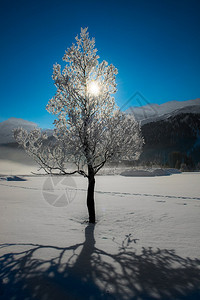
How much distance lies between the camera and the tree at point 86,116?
746cm

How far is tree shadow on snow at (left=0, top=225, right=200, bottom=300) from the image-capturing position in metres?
3.00

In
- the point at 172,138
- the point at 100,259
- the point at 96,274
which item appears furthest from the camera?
the point at 172,138

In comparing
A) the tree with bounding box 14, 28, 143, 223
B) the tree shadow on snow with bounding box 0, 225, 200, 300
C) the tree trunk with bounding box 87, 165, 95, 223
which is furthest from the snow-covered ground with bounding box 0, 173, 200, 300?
the tree with bounding box 14, 28, 143, 223

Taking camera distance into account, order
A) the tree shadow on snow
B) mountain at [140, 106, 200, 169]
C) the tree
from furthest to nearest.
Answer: mountain at [140, 106, 200, 169], the tree, the tree shadow on snow

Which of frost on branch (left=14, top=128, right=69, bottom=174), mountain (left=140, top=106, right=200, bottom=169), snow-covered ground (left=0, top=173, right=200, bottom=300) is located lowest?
snow-covered ground (left=0, top=173, right=200, bottom=300)

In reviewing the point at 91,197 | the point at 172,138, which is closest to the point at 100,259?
the point at 91,197

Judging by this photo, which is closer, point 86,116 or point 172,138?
point 86,116

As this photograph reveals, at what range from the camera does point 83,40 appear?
7887 millimetres

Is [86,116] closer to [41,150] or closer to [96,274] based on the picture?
[41,150]

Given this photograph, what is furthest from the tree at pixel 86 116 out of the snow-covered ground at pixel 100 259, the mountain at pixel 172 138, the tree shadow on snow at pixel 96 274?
the mountain at pixel 172 138

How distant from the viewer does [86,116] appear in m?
7.32

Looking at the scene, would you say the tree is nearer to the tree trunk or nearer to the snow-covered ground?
the tree trunk

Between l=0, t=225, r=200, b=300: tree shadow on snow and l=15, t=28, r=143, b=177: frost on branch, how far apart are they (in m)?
3.73

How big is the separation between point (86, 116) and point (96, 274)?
5322 mm
